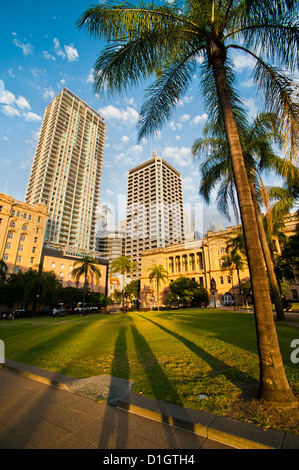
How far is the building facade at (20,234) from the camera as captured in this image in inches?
2143

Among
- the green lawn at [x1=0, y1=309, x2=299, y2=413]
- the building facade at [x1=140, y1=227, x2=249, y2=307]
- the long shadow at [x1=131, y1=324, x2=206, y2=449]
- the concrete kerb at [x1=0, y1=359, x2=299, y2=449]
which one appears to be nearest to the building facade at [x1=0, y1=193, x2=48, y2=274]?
the building facade at [x1=140, y1=227, x2=249, y2=307]

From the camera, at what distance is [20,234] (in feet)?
190

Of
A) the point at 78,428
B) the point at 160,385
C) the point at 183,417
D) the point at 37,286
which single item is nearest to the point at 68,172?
the point at 37,286

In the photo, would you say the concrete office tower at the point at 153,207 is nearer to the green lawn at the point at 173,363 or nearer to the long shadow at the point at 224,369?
the green lawn at the point at 173,363

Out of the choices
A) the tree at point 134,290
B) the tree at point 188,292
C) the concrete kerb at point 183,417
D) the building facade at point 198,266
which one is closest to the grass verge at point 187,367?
the concrete kerb at point 183,417

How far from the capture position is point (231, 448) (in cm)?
246

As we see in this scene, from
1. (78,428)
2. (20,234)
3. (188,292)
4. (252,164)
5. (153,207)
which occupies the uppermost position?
(153,207)

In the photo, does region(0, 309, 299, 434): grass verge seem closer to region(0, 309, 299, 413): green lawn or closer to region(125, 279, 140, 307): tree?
region(0, 309, 299, 413): green lawn

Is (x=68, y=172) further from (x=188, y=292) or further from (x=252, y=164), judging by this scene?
(x=252, y=164)

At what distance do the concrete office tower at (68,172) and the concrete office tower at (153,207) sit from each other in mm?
26556

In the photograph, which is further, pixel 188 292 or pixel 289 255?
pixel 188 292

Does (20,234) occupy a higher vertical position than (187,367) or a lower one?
higher

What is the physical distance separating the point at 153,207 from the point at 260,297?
128 metres

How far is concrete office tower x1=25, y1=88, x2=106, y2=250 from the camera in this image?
332ft
